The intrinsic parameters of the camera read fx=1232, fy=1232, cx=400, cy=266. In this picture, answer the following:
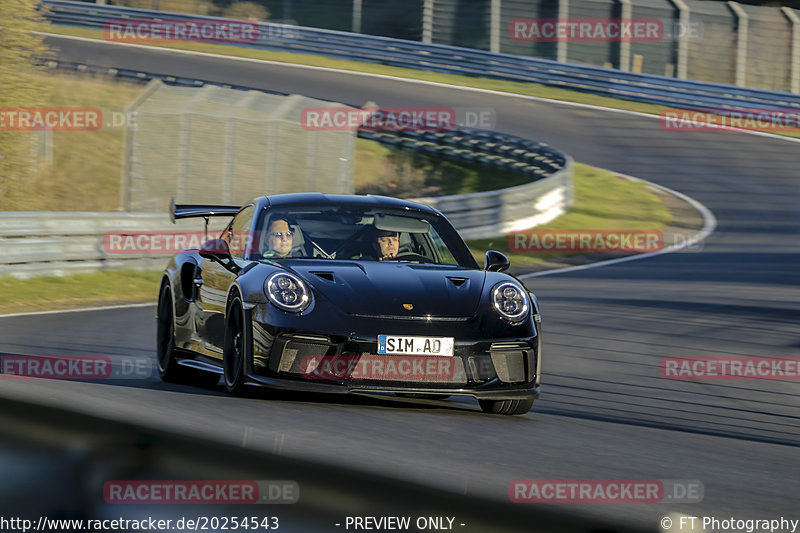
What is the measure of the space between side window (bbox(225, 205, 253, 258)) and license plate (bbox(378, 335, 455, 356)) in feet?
4.91

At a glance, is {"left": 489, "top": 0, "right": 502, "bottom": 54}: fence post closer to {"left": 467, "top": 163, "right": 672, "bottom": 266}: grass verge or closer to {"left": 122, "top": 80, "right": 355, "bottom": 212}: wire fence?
{"left": 467, "top": 163, "right": 672, "bottom": 266}: grass verge

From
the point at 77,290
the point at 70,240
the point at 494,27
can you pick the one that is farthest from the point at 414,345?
the point at 494,27

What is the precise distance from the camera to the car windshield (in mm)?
7438

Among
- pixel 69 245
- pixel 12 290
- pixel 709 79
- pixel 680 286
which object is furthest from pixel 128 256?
Result: pixel 709 79

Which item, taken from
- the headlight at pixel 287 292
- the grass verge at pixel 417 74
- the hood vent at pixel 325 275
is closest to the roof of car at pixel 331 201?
the hood vent at pixel 325 275

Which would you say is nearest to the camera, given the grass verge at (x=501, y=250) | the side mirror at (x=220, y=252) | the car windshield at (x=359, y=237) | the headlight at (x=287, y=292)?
the headlight at (x=287, y=292)

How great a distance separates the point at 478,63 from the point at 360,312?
2898 centimetres

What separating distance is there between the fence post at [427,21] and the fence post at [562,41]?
3945mm

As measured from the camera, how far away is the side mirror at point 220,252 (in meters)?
7.32

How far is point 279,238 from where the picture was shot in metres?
7.45

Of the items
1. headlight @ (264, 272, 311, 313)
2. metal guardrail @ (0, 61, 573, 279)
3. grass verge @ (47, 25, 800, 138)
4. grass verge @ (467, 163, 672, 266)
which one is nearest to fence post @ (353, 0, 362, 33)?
grass verge @ (47, 25, 800, 138)

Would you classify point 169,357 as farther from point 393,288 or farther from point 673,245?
point 673,245

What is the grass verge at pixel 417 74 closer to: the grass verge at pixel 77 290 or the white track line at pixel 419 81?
the white track line at pixel 419 81

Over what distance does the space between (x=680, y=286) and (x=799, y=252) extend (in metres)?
4.48
